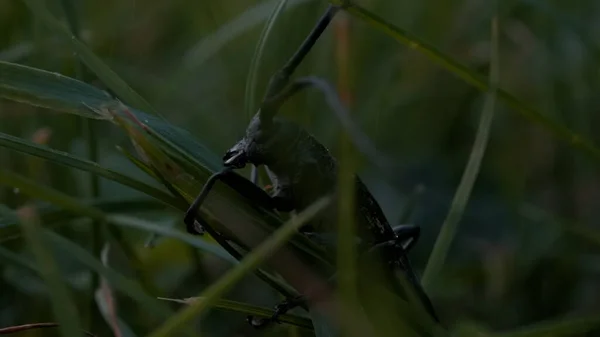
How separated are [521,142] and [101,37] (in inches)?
64.3

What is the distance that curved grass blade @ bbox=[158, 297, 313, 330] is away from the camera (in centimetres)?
123

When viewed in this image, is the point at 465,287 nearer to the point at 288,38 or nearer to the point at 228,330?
the point at 228,330

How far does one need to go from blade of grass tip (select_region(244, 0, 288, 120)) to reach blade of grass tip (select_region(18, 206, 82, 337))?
0.72m

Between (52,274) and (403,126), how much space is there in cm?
224

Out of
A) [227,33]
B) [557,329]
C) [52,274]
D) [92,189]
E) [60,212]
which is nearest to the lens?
[52,274]

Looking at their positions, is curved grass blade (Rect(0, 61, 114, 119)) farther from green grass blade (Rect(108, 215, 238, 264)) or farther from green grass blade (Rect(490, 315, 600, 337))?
green grass blade (Rect(490, 315, 600, 337))

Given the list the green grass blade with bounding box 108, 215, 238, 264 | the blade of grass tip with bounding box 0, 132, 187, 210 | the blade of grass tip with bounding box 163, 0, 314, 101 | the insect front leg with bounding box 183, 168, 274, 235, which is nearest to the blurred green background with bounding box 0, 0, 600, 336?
the blade of grass tip with bounding box 163, 0, 314, 101

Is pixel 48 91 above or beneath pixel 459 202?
above

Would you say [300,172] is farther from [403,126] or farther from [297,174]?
[403,126]

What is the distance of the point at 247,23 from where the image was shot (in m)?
2.41

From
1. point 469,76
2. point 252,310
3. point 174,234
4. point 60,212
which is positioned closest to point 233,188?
point 252,310

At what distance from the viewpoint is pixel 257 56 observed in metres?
1.59

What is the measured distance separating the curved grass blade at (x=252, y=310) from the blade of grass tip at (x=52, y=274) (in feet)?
0.84

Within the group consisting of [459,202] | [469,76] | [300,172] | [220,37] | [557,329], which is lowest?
[557,329]
